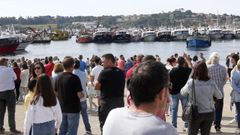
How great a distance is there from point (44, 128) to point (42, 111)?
0.25 meters

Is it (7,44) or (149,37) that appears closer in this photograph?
(7,44)

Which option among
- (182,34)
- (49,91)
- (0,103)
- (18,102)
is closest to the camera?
(49,91)

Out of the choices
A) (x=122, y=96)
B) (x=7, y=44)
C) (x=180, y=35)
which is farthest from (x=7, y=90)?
(x=180, y=35)

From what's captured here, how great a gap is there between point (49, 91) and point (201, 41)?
86314mm

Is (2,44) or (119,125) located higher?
(119,125)

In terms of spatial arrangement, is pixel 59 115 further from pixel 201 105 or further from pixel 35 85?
pixel 201 105

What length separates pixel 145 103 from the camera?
3.39 meters

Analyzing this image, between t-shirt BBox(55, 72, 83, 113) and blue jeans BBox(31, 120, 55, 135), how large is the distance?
51.5 inches

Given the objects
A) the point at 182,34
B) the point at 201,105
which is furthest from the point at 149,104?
the point at 182,34

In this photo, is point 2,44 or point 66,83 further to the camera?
point 2,44

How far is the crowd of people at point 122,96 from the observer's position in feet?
11.1

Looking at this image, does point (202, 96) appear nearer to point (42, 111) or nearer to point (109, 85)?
point (109, 85)

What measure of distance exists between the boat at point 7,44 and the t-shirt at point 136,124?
284 feet

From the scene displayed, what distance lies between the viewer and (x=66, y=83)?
28.5 ft
